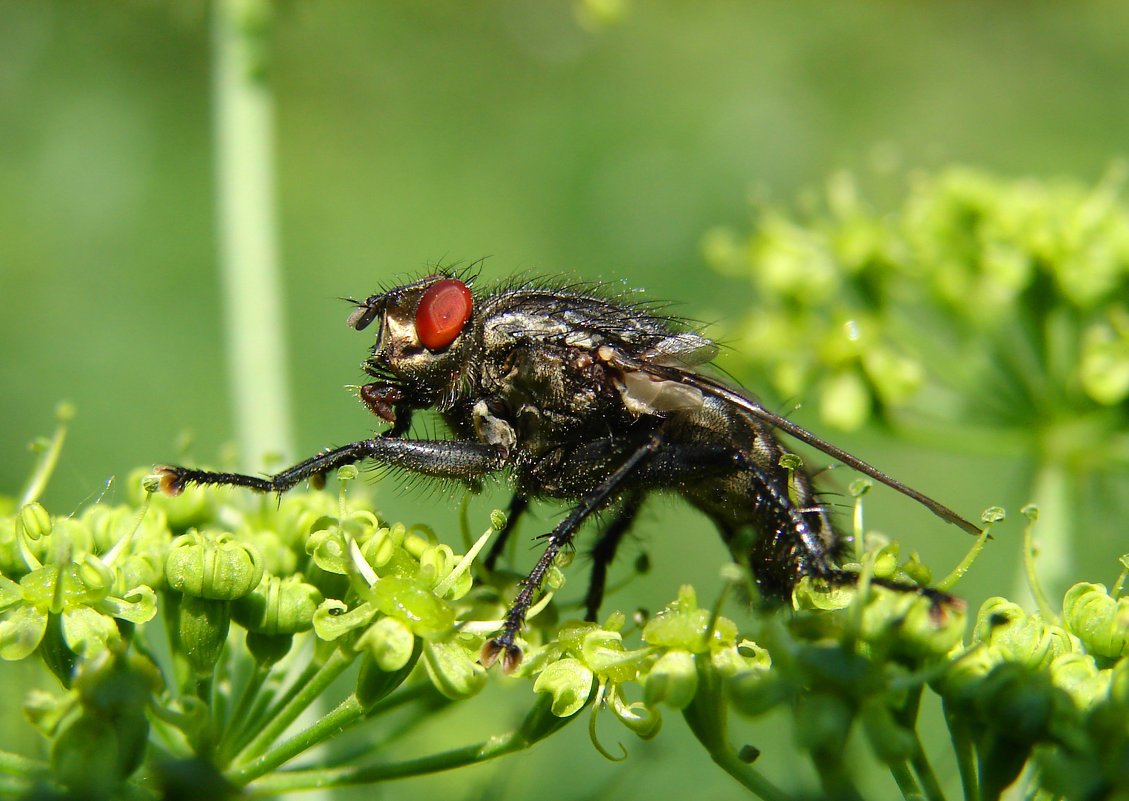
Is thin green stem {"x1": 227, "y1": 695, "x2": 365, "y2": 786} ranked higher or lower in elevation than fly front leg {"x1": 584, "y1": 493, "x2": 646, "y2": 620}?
lower

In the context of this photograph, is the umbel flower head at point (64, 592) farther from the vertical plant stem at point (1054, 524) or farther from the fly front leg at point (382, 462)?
the vertical plant stem at point (1054, 524)

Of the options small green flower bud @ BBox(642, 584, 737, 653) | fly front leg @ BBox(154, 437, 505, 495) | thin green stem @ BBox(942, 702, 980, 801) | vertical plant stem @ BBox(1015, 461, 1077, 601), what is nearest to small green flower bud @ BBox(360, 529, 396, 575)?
fly front leg @ BBox(154, 437, 505, 495)

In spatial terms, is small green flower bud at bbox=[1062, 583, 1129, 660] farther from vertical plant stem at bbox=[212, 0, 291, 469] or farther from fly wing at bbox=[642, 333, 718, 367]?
vertical plant stem at bbox=[212, 0, 291, 469]

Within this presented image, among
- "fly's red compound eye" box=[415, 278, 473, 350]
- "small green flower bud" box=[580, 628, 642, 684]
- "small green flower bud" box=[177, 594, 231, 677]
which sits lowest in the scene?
A: "small green flower bud" box=[580, 628, 642, 684]

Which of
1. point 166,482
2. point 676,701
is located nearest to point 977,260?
point 676,701

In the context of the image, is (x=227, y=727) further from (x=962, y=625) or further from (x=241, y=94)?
(x=241, y=94)

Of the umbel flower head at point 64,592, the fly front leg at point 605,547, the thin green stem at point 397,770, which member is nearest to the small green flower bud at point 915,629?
the thin green stem at point 397,770

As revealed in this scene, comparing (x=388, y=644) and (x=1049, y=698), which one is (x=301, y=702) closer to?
(x=388, y=644)
